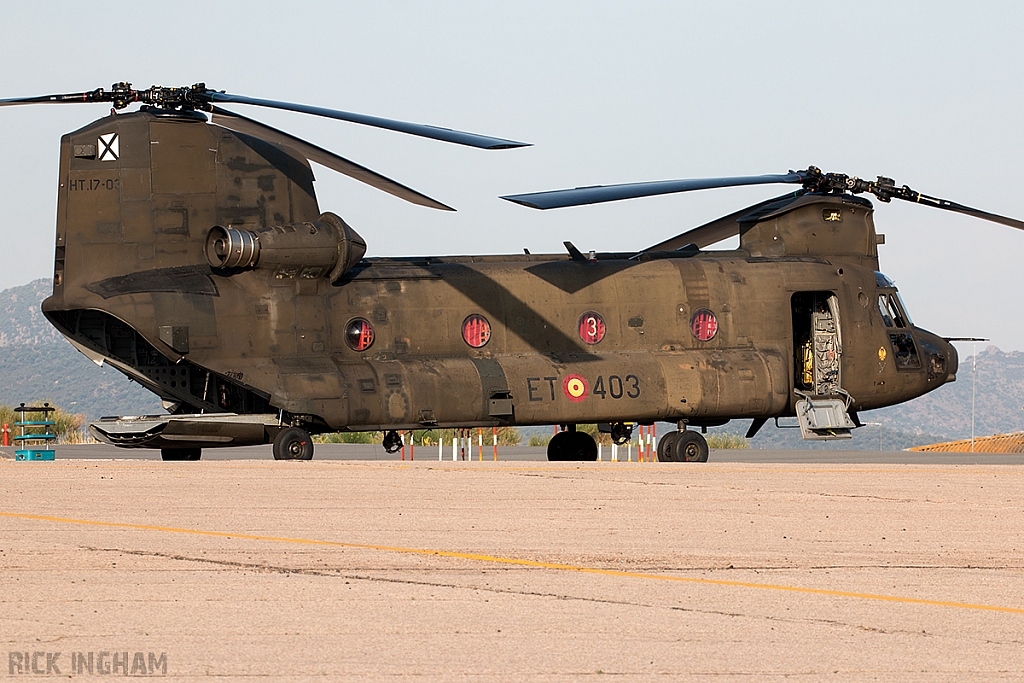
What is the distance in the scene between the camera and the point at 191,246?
2112 centimetres

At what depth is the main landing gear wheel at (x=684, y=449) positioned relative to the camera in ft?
74.3

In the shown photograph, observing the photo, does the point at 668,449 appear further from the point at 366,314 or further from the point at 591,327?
the point at 366,314

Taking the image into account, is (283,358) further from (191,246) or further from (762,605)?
(762,605)

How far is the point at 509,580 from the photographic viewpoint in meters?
8.57

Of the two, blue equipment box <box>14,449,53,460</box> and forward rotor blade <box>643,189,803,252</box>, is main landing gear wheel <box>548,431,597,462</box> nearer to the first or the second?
forward rotor blade <box>643,189,803,252</box>

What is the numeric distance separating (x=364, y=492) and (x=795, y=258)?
12.8 m

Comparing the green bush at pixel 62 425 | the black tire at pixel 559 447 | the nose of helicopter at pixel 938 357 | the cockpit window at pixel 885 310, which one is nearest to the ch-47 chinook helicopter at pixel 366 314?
the cockpit window at pixel 885 310

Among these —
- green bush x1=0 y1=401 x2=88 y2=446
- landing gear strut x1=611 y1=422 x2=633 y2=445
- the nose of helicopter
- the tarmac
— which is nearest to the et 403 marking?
landing gear strut x1=611 y1=422 x2=633 y2=445

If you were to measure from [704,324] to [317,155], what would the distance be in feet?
24.3

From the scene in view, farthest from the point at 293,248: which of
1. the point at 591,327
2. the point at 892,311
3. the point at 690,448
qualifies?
the point at 892,311

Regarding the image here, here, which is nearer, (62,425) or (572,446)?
(572,446)

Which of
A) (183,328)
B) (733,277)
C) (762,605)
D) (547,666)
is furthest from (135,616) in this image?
(733,277)

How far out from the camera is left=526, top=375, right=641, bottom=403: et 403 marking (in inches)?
862

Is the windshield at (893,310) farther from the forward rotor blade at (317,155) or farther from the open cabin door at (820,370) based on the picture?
the forward rotor blade at (317,155)
